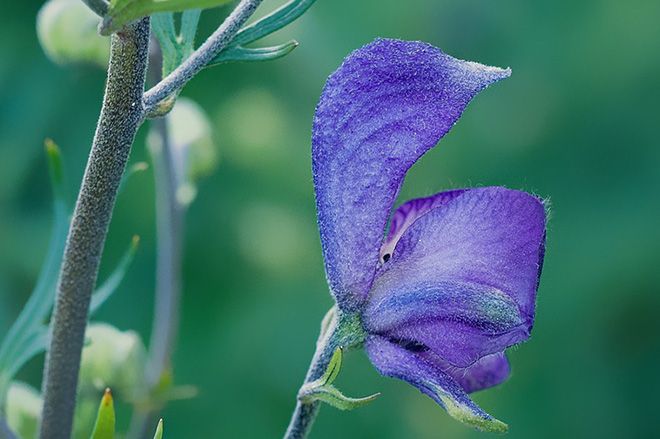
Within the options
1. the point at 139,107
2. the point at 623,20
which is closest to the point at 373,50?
the point at 139,107

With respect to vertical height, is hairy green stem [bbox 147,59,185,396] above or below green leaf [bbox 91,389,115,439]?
above

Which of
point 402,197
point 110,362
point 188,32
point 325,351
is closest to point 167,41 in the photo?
point 188,32

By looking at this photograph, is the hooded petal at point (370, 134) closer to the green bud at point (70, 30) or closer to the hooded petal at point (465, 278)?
the hooded petal at point (465, 278)

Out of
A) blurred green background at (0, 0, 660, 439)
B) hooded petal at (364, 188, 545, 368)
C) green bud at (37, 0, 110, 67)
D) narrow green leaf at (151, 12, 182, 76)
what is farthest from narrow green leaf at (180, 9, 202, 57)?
blurred green background at (0, 0, 660, 439)

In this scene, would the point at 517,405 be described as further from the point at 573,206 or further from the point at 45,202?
the point at 45,202

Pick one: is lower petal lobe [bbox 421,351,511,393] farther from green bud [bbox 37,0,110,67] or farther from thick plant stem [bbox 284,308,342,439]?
green bud [bbox 37,0,110,67]

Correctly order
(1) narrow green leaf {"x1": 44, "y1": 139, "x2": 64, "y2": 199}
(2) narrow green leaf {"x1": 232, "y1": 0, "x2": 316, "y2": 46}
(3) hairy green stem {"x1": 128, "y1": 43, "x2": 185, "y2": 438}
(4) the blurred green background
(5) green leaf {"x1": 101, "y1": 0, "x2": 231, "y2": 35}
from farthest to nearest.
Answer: (4) the blurred green background
(3) hairy green stem {"x1": 128, "y1": 43, "x2": 185, "y2": 438}
(1) narrow green leaf {"x1": 44, "y1": 139, "x2": 64, "y2": 199}
(2) narrow green leaf {"x1": 232, "y1": 0, "x2": 316, "y2": 46}
(5) green leaf {"x1": 101, "y1": 0, "x2": 231, "y2": 35}

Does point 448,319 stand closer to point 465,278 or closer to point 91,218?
point 465,278
